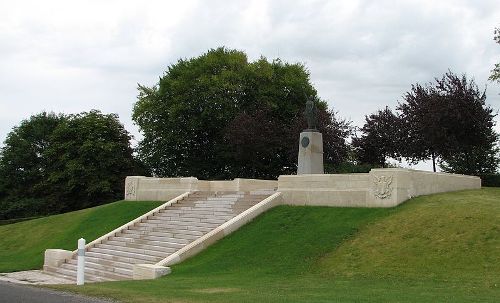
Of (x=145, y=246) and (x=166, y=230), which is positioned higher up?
(x=166, y=230)

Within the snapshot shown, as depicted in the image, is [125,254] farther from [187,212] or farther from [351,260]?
[351,260]

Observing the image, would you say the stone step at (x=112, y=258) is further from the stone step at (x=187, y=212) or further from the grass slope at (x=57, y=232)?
the stone step at (x=187, y=212)

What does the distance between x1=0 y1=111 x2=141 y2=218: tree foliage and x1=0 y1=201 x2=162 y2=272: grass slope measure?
730 inches

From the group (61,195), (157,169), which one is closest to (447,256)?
(157,169)

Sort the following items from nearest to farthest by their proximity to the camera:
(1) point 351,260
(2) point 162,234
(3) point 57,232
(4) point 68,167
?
(1) point 351,260, (2) point 162,234, (3) point 57,232, (4) point 68,167

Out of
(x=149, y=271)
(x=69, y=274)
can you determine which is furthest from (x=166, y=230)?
(x=149, y=271)

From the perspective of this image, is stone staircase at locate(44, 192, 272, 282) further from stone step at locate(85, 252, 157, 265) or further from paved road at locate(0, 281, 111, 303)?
paved road at locate(0, 281, 111, 303)

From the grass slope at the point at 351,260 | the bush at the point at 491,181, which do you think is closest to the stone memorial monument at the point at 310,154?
the grass slope at the point at 351,260

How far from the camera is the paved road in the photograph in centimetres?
976

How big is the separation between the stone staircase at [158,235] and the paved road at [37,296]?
26.6 ft

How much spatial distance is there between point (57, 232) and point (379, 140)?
22768 mm

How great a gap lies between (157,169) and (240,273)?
3723 centimetres

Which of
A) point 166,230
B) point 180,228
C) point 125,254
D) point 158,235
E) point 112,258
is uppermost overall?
point 180,228

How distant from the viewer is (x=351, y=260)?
16688 millimetres
